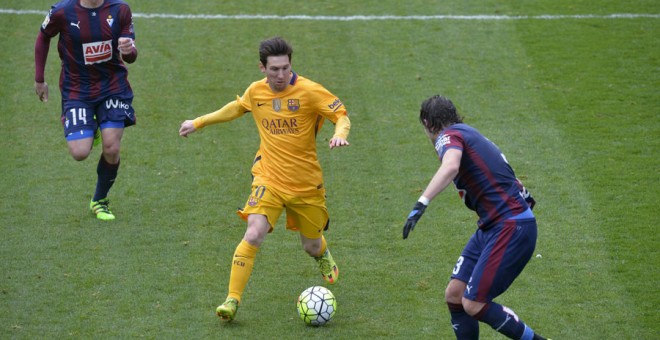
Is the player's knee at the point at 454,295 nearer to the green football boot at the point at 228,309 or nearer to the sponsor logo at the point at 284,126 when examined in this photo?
the green football boot at the point at 228,309

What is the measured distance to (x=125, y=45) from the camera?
29.1 ft

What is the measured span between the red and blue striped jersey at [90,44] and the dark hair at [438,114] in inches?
153

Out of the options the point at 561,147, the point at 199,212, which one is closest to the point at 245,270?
the point at 199,212

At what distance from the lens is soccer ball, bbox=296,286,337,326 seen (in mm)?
7527

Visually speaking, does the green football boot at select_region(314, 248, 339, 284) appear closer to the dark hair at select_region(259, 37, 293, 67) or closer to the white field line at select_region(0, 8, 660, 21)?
the dark hair at select_region(259, 37, 293, 67)

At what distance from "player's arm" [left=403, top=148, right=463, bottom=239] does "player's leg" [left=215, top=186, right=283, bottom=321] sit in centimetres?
182

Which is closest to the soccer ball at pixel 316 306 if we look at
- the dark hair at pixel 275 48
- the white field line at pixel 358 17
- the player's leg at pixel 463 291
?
the player's leg at pixel 463 291

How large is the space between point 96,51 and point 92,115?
0.66 meters

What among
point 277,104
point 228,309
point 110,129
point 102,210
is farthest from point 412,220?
point 102,210

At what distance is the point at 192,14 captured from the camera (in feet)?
50.0

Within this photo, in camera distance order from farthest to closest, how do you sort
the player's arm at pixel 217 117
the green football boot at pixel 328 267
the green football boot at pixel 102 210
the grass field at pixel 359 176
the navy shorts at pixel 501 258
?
the green football boot at pixel 102 210 → the green football boot at pixel 328 267 → the player's arm at pixel 217 117 → the grass field at pixel 359 176 → the navy shorts at pixel 501 258

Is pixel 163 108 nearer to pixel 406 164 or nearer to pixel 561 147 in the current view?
pixel 406 164

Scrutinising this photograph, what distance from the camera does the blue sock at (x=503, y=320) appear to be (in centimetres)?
656

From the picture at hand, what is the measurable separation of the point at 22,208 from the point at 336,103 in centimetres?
415
